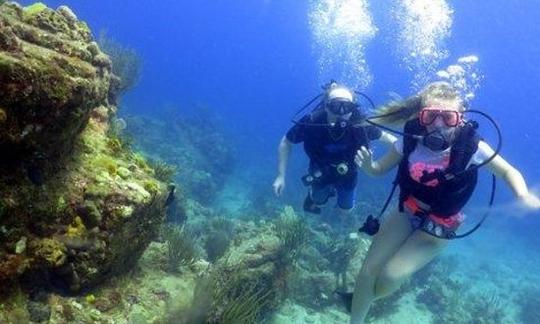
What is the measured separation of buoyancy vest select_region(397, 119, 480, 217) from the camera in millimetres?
5320

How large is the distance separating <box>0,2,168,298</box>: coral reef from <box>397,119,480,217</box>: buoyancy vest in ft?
9.84

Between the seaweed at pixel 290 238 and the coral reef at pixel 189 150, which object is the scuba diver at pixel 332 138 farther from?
the coral reef at pixel 189 150

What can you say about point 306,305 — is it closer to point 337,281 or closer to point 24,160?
point 337,281

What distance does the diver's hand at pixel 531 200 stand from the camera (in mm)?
4891

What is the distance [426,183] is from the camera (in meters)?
5.49

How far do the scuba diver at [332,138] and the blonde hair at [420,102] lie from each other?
4.12 feet

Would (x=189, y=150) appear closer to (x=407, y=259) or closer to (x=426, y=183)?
(x=407, y=259)

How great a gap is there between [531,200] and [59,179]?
485 centimetres

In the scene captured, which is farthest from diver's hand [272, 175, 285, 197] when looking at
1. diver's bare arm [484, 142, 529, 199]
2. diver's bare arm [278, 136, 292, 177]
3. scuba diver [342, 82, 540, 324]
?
diver's bare arm [484, 142, 529, 199]

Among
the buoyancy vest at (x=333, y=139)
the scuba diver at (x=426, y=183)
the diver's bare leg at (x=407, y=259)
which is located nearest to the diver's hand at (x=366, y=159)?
the scuba diver at (x=426, y=183)

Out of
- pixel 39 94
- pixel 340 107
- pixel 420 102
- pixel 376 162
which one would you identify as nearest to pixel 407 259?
pixel 376 162

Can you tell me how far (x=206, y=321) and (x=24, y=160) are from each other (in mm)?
2858

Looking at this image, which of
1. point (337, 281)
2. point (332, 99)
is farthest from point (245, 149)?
point (332, 99)

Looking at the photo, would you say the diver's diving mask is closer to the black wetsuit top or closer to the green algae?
the black wetsuit top
